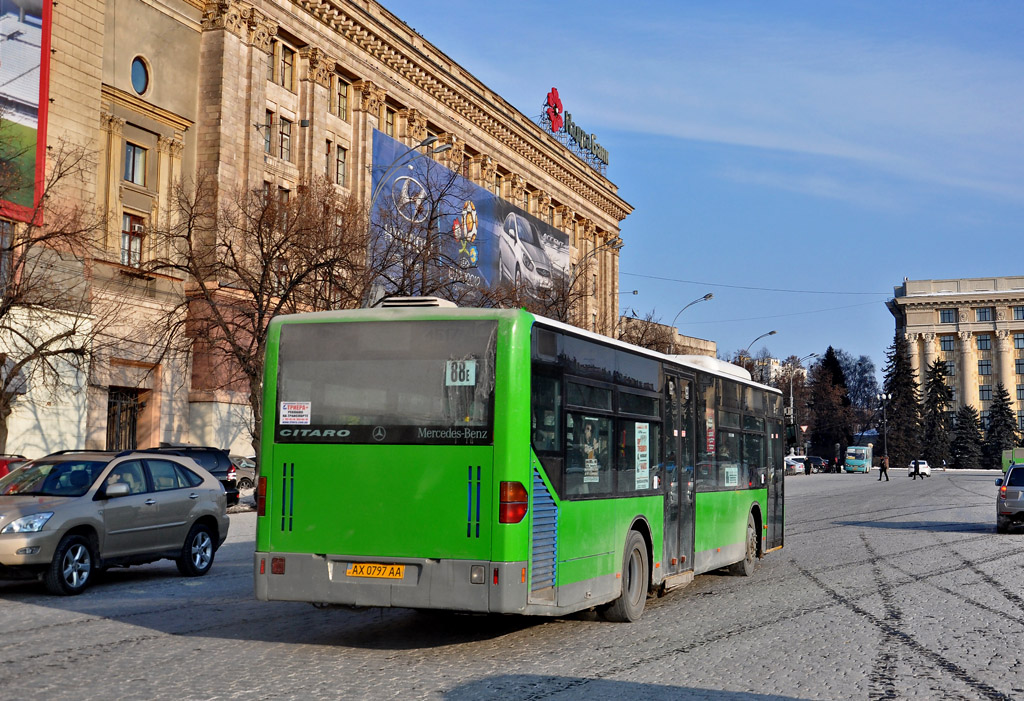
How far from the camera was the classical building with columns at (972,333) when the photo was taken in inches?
5438

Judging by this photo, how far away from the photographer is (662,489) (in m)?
12.3

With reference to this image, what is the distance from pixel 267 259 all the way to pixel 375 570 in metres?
21.8

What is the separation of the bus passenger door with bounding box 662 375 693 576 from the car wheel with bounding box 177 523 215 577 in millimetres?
6752

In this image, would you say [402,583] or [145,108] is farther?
[145,108]

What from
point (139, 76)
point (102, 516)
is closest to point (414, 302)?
point (102, 516)

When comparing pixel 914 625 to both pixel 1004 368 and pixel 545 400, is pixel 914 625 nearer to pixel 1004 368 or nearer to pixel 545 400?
pixel 545 400

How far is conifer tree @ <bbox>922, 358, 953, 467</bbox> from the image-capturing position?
405ft

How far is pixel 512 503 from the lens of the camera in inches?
351

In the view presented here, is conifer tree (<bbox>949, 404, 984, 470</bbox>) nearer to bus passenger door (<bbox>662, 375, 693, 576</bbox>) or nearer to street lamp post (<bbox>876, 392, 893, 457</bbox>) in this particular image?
street lamp post (<bbox>876, 392, 893, 457</bbox>)

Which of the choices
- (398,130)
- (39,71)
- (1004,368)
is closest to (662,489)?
(39,71)

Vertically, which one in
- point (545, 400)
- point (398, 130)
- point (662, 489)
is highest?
point (398, 130)

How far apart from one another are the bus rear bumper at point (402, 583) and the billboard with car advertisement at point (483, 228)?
33757mm

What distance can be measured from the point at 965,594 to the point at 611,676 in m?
7.42

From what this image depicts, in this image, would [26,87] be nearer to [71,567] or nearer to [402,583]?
[71,567]
